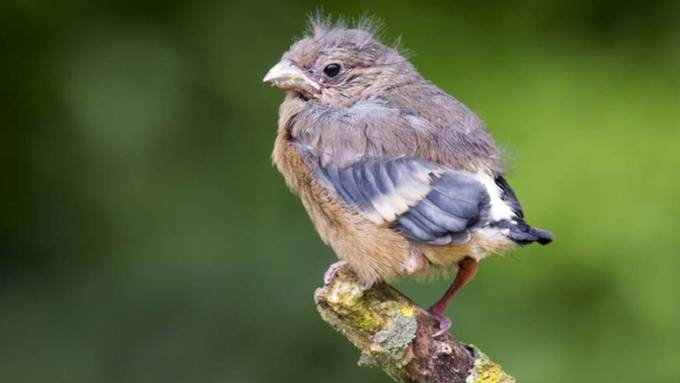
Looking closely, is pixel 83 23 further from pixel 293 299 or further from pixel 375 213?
pixel 375 213

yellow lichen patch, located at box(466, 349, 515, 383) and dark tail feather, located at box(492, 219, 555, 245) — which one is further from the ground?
dark tail feather, located at box(492, 219, 555, 245)

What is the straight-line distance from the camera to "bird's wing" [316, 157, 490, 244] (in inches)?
138

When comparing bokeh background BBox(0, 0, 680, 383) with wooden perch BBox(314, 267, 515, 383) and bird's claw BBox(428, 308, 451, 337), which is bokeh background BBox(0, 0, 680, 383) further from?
wooden perch BBox(314, 267, 515, 383)

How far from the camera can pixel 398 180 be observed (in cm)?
363

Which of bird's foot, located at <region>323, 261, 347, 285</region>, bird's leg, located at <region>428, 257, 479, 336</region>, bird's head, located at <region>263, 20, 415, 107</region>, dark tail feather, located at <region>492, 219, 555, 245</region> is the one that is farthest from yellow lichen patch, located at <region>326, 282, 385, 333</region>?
bird's head, located at <region>263, 20, 415, 107</region>

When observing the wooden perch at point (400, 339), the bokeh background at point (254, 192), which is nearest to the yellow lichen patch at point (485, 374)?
the wooden perch at point (400, 339)

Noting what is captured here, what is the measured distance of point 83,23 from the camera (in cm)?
559

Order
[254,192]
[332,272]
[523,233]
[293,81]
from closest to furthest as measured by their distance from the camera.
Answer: [523,233]
[332,272]
[293,81]
[254,192]

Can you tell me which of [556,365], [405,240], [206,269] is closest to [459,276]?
[405,240]

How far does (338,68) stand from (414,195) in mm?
744

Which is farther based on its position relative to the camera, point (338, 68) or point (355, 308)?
point (338, 68)

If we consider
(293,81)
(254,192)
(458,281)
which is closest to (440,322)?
(458,281)

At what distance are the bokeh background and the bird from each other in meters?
1.35

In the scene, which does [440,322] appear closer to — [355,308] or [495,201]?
[355,308]
